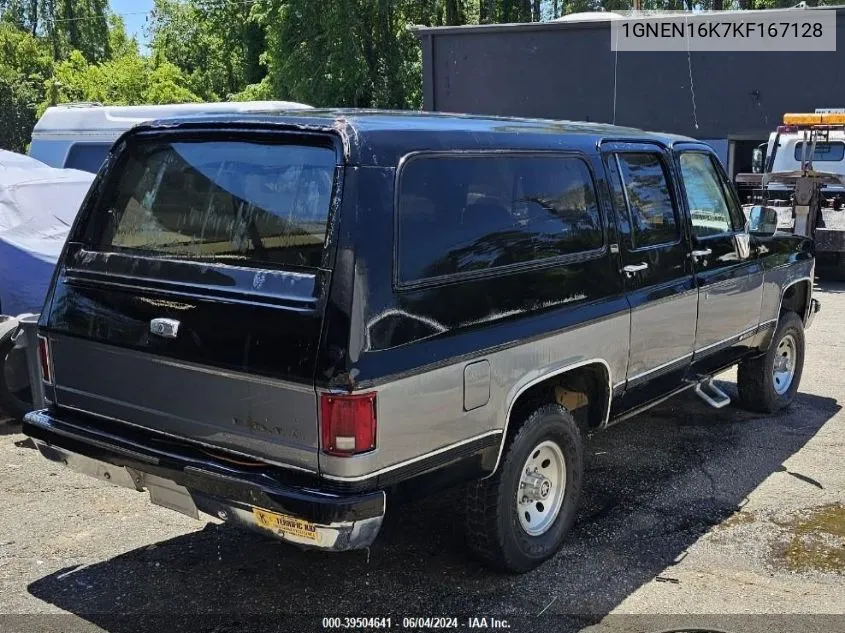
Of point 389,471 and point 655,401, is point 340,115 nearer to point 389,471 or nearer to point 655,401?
point 389,471

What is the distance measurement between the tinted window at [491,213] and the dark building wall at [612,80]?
17341 mm

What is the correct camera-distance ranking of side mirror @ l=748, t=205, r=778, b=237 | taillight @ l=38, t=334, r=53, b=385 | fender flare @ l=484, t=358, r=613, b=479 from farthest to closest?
side mirror @ l=748, t=205, r=778, b=237 < taillight @ l=38, t=334, r=53, b=385 < fender flare @ l=484, t=358, r=613, b=479

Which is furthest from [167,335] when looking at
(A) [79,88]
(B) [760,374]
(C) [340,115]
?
(A) [79,88]

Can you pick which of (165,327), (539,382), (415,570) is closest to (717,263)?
(539,382)

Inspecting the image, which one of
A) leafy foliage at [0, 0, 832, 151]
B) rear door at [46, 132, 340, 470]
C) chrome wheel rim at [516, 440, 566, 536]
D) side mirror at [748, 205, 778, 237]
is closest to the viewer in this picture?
rear door at [46, 132, 340, 470]

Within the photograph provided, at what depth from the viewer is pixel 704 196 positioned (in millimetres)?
5480

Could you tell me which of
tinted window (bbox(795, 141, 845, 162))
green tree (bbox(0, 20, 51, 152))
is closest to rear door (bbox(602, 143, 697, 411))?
tinted window (bbox(795, 141, 845, 162))

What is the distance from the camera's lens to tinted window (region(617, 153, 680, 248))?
465 cm

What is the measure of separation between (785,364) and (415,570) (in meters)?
3.95

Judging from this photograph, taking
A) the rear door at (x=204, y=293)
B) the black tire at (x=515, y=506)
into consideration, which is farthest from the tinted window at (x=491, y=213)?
the black tire at (x=515, y=506)

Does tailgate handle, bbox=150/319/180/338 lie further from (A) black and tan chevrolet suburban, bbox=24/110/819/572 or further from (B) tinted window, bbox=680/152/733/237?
(B) tinted window, bbox=680/152/733/237

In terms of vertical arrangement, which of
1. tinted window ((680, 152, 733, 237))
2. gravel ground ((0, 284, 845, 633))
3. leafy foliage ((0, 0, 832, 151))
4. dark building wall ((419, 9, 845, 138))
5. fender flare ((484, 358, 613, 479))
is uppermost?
leafy foliage ((0, 0, 832, 151))

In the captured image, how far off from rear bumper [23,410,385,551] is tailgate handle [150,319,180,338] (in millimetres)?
471

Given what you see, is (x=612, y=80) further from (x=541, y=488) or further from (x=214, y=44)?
(x=214, y=44)
